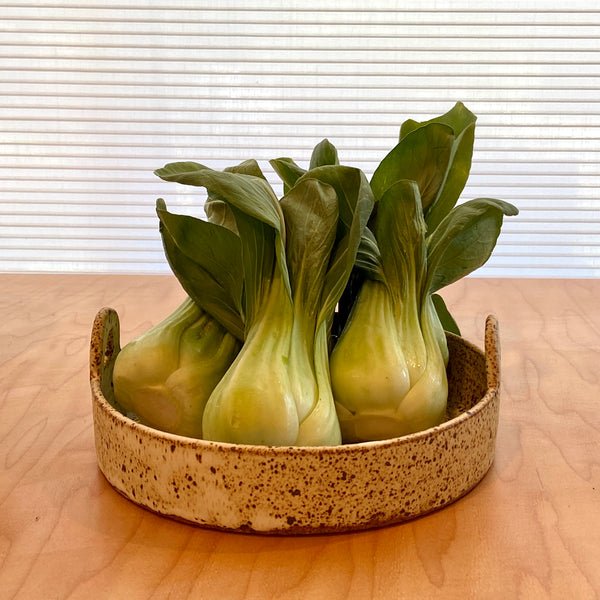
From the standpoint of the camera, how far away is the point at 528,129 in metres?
2.80

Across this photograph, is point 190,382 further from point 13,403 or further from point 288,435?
point 13,403

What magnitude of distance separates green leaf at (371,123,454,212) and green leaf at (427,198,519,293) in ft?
0.08

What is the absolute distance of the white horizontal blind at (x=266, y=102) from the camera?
9.01 feet

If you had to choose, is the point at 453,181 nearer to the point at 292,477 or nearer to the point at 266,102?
the point at 292,477

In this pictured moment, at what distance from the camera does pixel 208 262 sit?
519mm

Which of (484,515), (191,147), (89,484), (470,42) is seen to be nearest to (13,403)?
(89,484)

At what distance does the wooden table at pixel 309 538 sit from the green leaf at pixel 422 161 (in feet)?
0.67

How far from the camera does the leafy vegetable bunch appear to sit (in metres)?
0.45

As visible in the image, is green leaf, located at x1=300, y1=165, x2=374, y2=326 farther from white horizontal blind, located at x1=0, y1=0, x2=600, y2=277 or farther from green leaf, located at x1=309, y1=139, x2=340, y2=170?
white horizontal blind, located at x1=0, y1=0, x2=600, y2=277

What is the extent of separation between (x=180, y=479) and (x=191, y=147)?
98.5 inches

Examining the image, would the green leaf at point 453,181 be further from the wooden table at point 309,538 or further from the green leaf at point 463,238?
the wooden table at point 309,538

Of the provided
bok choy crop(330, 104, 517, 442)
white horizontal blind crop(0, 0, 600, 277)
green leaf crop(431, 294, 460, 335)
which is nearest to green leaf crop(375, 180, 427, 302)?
bok choy crop(330, 104, 517, 442)

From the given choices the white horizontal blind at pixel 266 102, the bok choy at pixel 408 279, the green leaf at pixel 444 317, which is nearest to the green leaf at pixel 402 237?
the bok choy at pixel 408 279

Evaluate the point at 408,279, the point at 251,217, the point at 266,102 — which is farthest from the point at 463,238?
the point at 266,102
